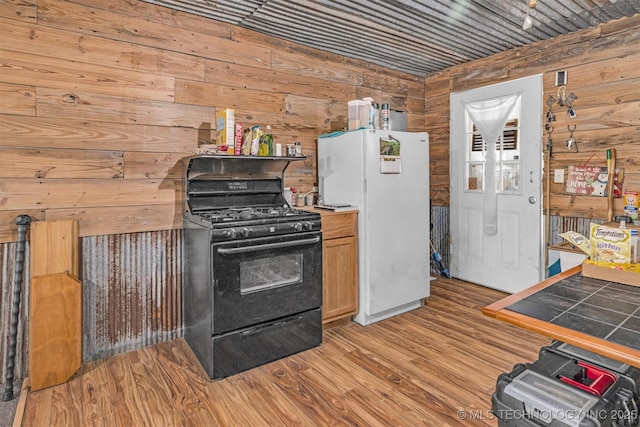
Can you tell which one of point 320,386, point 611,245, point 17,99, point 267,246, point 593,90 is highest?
point 593,90

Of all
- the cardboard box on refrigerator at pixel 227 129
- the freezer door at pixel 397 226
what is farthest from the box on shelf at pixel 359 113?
the cardboard box on refrigerator at pixel 227 129

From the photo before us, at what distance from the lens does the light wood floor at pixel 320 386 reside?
77.5 inches

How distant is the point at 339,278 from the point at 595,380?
1.93 m

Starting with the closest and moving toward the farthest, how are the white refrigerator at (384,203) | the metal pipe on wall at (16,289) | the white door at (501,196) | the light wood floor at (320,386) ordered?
the light wood floor at (320,386), the metal pipe on wall at (16,289), the white refrigerator at (384,203), the white door at (501,196)

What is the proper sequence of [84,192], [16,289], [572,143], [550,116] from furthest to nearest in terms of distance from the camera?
[550,116]
[572,143]
[84,192]
[16,289]

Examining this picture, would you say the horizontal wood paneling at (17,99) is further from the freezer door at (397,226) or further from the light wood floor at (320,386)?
the freezer door at (397,226)

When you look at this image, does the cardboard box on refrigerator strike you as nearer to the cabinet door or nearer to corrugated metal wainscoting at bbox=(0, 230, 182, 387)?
corrugated metal wainscoting at bbox=(0, 230, 182, 387)

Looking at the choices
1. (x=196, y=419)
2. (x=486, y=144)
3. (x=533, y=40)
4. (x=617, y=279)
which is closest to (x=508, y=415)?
(x=617, y=279)

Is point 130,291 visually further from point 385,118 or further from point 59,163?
point 385,118

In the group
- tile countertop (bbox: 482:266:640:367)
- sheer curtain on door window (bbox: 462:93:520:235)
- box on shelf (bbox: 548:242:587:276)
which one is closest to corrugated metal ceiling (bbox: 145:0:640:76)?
sheer curtain on door window (bbox: 462:93:520:235)

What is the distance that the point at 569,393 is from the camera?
1.18 m

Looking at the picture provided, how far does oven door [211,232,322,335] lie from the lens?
2328mm

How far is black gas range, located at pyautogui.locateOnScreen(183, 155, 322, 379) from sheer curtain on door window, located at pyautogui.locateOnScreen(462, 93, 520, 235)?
215 cm

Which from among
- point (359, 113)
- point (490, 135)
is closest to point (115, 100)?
point (359, 113)
